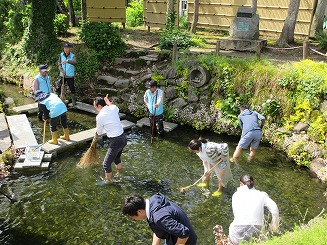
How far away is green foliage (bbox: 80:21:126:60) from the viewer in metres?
17.3

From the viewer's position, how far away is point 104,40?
682 inches

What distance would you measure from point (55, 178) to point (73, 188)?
78 cm

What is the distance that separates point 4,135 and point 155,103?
5.05m

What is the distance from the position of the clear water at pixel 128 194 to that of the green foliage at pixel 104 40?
6524mm

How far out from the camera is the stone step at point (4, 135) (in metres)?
11.1

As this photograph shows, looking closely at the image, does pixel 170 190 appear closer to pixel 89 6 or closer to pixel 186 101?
pixel 186 101

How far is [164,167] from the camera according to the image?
35.0 feet

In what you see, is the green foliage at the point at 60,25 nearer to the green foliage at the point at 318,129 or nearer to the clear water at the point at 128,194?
the clear water at the point at 128,194

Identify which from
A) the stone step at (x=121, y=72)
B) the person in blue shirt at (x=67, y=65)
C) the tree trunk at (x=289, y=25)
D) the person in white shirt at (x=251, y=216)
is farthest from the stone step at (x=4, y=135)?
the tree trunk at (x=289, y=25)

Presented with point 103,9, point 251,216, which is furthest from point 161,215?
point 103,9

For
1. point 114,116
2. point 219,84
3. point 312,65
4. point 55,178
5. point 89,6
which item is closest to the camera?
A: point 114,116

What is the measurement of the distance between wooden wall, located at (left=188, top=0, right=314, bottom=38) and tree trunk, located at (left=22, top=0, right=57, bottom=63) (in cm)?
996

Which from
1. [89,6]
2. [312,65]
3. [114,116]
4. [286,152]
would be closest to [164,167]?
[114,116]

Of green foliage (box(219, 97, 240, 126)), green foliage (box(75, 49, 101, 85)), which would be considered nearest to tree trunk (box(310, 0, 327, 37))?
green foliage (box(219, 97, 240, 126))
